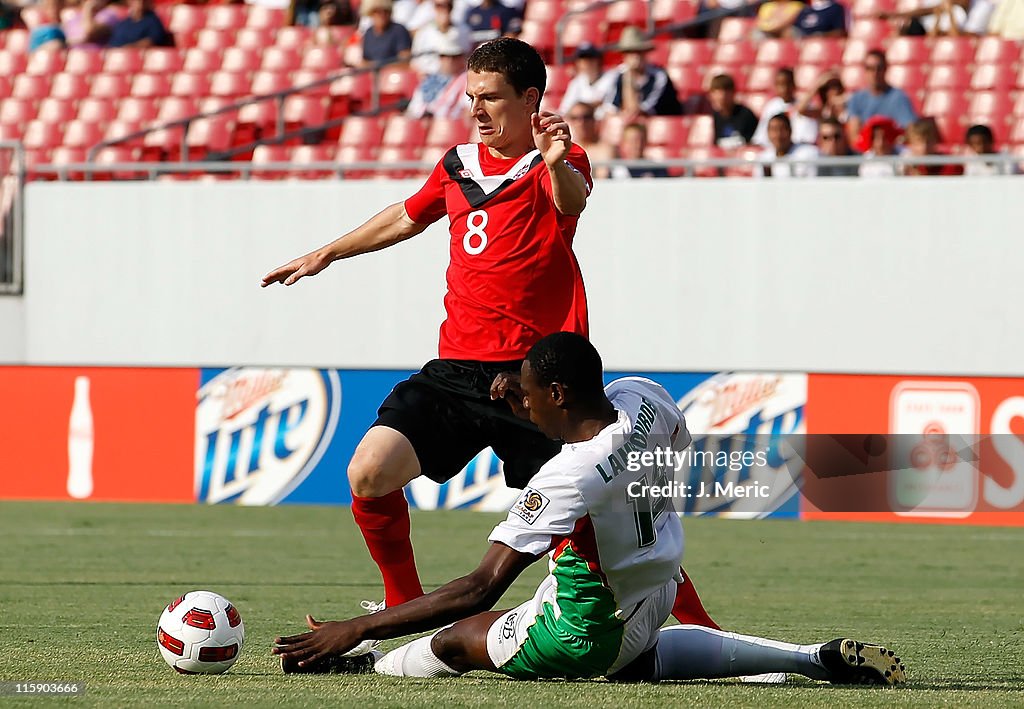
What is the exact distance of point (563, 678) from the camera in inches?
Result: 226

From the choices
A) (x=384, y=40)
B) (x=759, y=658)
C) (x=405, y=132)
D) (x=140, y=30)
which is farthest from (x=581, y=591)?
(x=140, y=30)

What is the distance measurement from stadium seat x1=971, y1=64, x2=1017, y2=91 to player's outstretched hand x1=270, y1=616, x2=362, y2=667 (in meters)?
11.8

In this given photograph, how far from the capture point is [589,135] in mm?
15539

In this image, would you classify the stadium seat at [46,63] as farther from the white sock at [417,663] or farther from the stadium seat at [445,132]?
the white sock at [417,663]

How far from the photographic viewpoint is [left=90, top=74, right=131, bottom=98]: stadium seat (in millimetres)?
19500

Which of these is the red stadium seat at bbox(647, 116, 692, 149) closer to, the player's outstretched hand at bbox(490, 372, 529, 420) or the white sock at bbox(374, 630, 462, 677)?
the player's outstretched hand at bbox(490, 372, 529, 420)

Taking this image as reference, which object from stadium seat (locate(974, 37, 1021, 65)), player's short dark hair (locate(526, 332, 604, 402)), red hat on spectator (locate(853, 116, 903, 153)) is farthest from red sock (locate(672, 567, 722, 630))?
stadium seat (locate(974, 37, 1021, 65))

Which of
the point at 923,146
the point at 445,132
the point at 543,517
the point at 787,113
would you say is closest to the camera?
the point at 543,517

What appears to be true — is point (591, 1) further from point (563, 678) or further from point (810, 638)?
point (563, 678)

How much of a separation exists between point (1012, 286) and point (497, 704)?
1024 centimetres

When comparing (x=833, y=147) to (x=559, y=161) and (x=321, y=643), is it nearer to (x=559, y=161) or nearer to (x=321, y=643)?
(x=559, y=161)

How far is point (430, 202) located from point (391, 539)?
1.26 meters

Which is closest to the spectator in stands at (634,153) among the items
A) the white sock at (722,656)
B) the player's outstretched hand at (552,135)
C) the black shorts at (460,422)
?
the black shorts at (460,422)

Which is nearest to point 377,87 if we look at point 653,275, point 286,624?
point 653,275
